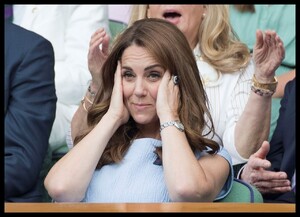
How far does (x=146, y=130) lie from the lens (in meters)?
2.80

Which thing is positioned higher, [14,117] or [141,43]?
[141,43]

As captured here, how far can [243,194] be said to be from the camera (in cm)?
263

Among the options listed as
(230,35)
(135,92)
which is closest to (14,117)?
(135,92)

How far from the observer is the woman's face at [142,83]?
2.71 metres

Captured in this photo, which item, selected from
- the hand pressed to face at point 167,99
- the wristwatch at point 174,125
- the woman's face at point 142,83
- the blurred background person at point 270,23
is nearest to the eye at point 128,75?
the woman's face at point 142,83

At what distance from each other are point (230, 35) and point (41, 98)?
37.9 inches

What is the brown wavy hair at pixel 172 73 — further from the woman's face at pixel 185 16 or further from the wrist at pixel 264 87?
the woman's face at pixel 185 16

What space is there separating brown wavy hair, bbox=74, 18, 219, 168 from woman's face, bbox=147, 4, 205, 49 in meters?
0.62

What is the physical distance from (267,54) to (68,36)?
3.26 ft

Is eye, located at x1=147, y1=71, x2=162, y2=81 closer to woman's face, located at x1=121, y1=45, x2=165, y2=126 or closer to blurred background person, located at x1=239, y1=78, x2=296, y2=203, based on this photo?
woman's face, located at x1=121, y1=45, x2=165, y2=126

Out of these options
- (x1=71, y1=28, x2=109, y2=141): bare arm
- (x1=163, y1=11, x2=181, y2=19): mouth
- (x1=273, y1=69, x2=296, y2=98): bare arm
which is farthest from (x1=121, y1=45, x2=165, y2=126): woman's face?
(x1=273, y1=69, x2=296, y2=98): bare arm

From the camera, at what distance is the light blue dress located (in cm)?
258

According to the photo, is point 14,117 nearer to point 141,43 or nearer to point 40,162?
point 40,162

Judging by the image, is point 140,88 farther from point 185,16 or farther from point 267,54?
point 185,16
